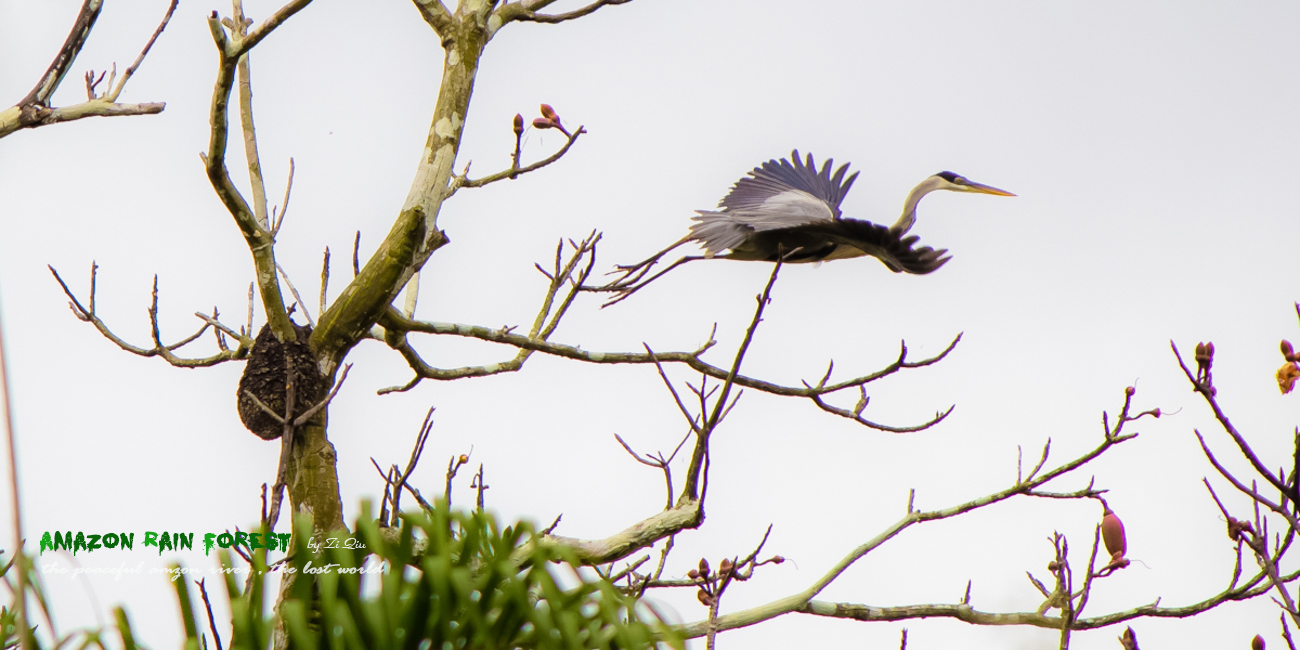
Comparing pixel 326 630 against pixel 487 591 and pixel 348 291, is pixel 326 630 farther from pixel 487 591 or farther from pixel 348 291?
pixel 348 291

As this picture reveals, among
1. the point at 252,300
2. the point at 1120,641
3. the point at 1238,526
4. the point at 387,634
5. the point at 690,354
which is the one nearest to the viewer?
the point at 387,634

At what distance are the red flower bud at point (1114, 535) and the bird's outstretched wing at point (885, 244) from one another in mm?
964

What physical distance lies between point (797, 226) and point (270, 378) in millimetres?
1680

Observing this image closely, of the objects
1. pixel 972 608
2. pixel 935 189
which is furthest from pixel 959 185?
pixel 972 608

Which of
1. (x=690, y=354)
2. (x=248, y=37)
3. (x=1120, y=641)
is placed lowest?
(x=1120, y=641)

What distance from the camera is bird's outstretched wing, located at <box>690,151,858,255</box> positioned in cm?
366

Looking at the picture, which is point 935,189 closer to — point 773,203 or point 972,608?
point 773,203

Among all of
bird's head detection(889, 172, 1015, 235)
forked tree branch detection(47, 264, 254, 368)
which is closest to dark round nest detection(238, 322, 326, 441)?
forked tree branch detection(47, 264, 254, 368)

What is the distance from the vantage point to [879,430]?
3.23 meters

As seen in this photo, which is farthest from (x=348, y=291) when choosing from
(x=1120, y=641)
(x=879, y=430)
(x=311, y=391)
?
(x=1120, y=641)

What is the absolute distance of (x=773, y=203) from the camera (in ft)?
13.7

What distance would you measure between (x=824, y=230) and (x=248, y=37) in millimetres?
1733

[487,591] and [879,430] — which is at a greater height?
[879,430]

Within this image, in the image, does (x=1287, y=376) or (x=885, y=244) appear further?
(x=885, y=244)
